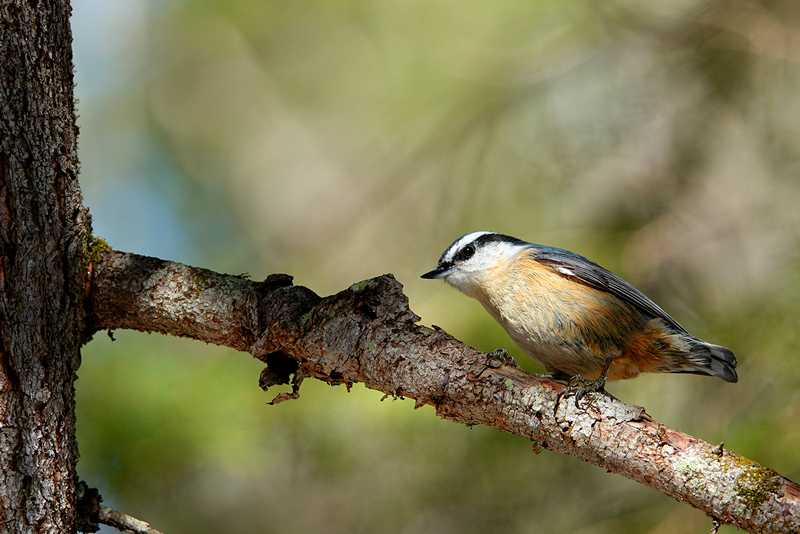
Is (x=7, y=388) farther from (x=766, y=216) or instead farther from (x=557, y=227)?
(x=766, y=216)

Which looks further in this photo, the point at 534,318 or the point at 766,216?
the point at 766,216

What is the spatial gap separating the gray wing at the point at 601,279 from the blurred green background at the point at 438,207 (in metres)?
0.25

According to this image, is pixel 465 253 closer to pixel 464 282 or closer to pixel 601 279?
pixel 464 282

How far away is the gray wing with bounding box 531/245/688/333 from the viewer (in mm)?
2049

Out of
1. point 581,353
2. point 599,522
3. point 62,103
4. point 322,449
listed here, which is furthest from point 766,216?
point 62,103

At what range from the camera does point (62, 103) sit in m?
1.42

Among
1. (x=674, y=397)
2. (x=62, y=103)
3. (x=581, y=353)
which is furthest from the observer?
(x=674, y=397)

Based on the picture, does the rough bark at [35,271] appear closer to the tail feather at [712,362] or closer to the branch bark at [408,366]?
the branch bark at [408,366]

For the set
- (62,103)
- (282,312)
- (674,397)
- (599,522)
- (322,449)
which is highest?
(62,103)

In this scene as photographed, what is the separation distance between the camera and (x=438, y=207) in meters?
2.97

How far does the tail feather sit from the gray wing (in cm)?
12

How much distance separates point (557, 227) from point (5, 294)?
211 centimetres

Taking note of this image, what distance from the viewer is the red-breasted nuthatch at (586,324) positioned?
193 cm

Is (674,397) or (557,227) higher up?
(557,227)
